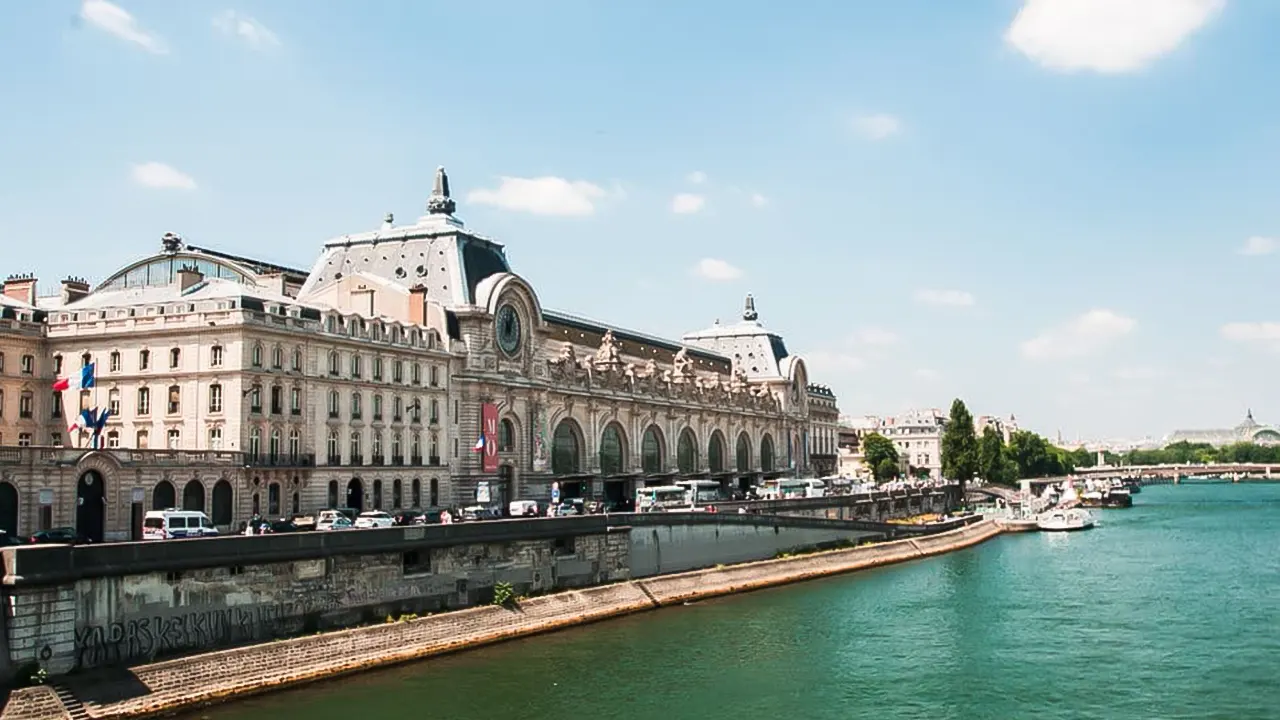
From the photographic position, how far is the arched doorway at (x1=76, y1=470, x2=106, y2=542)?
180ft

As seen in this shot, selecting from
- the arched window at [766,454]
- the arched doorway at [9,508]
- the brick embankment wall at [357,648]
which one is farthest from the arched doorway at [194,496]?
the arched window at [766,454]

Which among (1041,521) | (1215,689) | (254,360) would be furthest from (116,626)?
(1041,521)

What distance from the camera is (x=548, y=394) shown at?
9550 centimetres

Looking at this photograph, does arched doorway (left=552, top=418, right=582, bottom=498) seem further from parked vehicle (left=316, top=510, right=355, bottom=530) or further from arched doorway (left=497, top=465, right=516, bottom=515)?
parked vehicle (left=316, top=510, right=355, bottom=530)

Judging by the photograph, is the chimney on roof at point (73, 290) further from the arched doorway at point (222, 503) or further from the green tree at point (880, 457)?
the green tree at point (880, 457)

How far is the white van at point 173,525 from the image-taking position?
167 feet

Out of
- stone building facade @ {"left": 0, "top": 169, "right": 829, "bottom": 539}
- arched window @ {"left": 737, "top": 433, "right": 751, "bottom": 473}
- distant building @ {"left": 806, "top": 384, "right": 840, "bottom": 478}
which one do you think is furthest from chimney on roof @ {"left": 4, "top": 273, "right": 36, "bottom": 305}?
distant building @ {"left": 806, "top": 384, "right": 840, "bottom": 478}

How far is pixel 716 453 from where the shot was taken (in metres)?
133

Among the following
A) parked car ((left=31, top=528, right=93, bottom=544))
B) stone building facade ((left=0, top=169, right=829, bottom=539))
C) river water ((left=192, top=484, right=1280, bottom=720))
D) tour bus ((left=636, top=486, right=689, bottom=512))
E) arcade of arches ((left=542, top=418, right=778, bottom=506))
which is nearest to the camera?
river water ((left=192, top=484, right=1280, bottom=720))

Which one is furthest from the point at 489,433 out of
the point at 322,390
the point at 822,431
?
the point at 822,431

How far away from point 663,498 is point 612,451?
36.7 ft

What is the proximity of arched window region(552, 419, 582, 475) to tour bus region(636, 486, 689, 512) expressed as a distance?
6289mm

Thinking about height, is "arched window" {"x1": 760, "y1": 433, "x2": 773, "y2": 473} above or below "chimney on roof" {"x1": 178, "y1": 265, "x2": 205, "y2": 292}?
below

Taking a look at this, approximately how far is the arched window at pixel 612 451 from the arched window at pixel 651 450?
3470 millimetres
